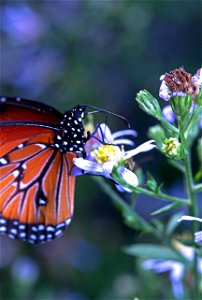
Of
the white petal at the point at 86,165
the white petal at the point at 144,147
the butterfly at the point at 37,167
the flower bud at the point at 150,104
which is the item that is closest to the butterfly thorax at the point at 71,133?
the butterfly at the point at 37,167

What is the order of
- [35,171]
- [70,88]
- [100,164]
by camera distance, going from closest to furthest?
[100,164]
[35,171]
[70,88]

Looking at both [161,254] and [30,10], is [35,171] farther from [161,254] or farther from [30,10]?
[30,10]

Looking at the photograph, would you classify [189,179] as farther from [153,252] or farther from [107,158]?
[153,252]

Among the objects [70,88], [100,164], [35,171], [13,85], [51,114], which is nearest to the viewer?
[100,164]

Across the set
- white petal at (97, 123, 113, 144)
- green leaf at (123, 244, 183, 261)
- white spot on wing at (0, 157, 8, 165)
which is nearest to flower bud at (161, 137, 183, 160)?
white petal at (97, 123, 113, 144)

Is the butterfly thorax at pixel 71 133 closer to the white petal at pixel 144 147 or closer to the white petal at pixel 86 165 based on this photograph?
the white petal at pixel 86 165

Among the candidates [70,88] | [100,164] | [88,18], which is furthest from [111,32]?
[100,164]

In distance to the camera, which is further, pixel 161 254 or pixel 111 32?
pixel 111 32
